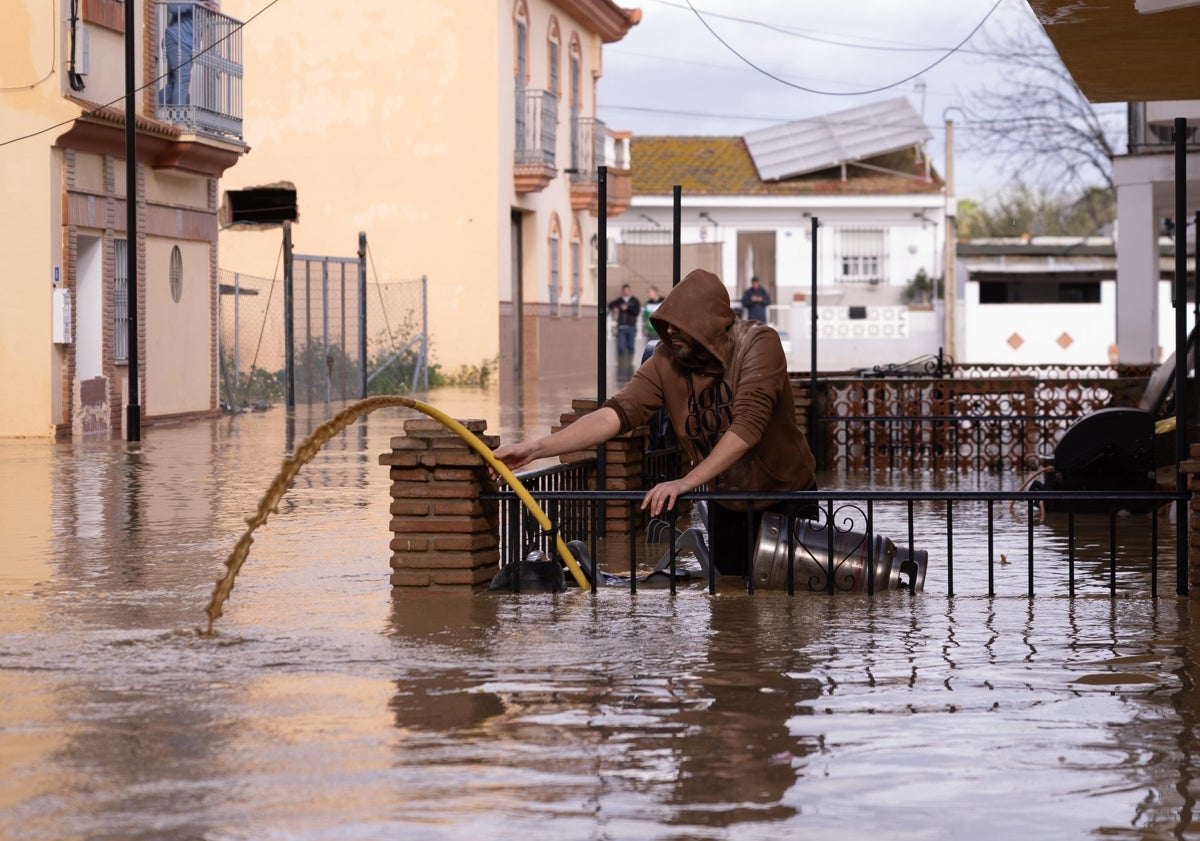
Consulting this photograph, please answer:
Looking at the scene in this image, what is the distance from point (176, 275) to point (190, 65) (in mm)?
2780

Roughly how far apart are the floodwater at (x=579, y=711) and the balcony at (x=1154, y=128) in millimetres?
10781

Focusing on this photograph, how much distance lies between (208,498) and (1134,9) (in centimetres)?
737

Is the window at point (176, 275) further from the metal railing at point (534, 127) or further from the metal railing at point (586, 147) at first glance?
the metal railing at point (586, 147)

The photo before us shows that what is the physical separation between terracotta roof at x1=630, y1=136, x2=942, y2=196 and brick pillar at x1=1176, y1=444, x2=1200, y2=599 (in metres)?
45.3

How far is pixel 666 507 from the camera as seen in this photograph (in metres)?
8.08

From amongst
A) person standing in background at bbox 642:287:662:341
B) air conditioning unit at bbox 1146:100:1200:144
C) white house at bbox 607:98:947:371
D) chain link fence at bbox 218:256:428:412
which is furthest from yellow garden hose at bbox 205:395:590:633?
white house at bbox 607:98:947:371

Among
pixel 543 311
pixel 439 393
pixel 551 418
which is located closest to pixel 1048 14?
pixel 551 418

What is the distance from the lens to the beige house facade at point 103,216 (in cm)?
2189

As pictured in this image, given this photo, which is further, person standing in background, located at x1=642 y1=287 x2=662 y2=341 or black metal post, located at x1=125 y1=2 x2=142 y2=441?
person standing in background, located at x1=642 y1=287 x2=662 y2=341

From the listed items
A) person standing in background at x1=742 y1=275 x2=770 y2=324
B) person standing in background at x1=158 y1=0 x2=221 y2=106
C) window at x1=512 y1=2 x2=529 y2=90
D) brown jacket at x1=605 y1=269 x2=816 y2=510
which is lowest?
brown jacket at x1=605 y1=269 x2=816 y2=510

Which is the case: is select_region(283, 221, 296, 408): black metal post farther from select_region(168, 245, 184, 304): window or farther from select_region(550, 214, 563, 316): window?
select_region(550, 214, 563, 316): window

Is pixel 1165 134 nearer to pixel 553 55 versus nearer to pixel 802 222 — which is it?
pixel 553 55

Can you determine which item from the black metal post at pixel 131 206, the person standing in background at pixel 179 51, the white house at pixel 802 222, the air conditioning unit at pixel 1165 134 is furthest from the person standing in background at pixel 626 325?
the black metal post at pixel 131 206

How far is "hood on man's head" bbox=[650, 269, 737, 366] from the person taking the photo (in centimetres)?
848
